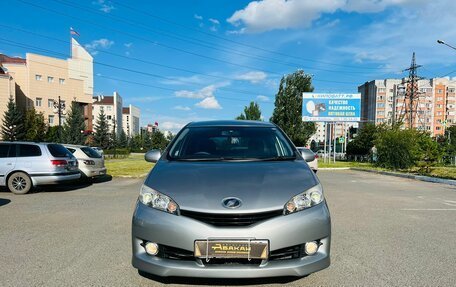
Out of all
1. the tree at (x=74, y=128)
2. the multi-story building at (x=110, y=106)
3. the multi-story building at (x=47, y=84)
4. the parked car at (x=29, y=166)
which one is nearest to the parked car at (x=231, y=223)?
the parked car at (x=29, y=166)

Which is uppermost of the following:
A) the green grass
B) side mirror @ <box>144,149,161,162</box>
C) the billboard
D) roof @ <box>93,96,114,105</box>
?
roof @ <box>93,96,114,105</box>

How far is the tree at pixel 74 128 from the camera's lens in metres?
52.9

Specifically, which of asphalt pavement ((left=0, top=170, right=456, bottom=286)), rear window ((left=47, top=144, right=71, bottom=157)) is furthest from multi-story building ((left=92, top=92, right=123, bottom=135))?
asphalt pavement ((left=0, top=170, right=456, bottom=286))

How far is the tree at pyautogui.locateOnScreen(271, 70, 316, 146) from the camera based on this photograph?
48844 millimetres

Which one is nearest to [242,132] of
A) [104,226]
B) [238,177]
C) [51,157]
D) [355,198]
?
[238,177]

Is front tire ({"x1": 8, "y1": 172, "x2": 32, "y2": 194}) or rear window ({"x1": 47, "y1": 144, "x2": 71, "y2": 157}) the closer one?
front tire ({"x1": 8, "y1": 172, "x2": 32, "y2": 194})

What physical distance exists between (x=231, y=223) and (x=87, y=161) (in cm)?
1134

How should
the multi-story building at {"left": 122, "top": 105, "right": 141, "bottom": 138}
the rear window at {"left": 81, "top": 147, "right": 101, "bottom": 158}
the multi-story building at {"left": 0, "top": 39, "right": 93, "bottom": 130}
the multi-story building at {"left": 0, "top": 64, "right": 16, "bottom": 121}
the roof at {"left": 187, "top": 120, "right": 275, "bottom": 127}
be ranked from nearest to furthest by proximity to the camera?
the roof at {"left": 187, "top": 120, "right": 275, "bottom": 127}, the rear window at {"left": 81, "top": 147, "right": 101, "bottom": 158}, the multi-story building at {"left": 0, "top": 64, "right": 16, "bottom": 121}, the multi-story building at {"left": 0, "top": 39, "right": 93, "bottom": 130}, the multi-story building at {"left": 122, "top": 105, "right": 141, "bottom": 138}

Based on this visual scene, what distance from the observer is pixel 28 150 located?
10547 mm

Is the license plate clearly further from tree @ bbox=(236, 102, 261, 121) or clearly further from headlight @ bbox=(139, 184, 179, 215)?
tree @ bbox=(236, 102, 261, 121)

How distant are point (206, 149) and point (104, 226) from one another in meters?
2.99

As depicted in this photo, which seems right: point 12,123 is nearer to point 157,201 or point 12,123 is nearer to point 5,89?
point 5,89

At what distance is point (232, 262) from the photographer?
2.87 m

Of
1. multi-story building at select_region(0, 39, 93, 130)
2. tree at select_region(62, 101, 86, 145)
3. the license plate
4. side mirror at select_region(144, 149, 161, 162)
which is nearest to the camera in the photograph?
the license plate
